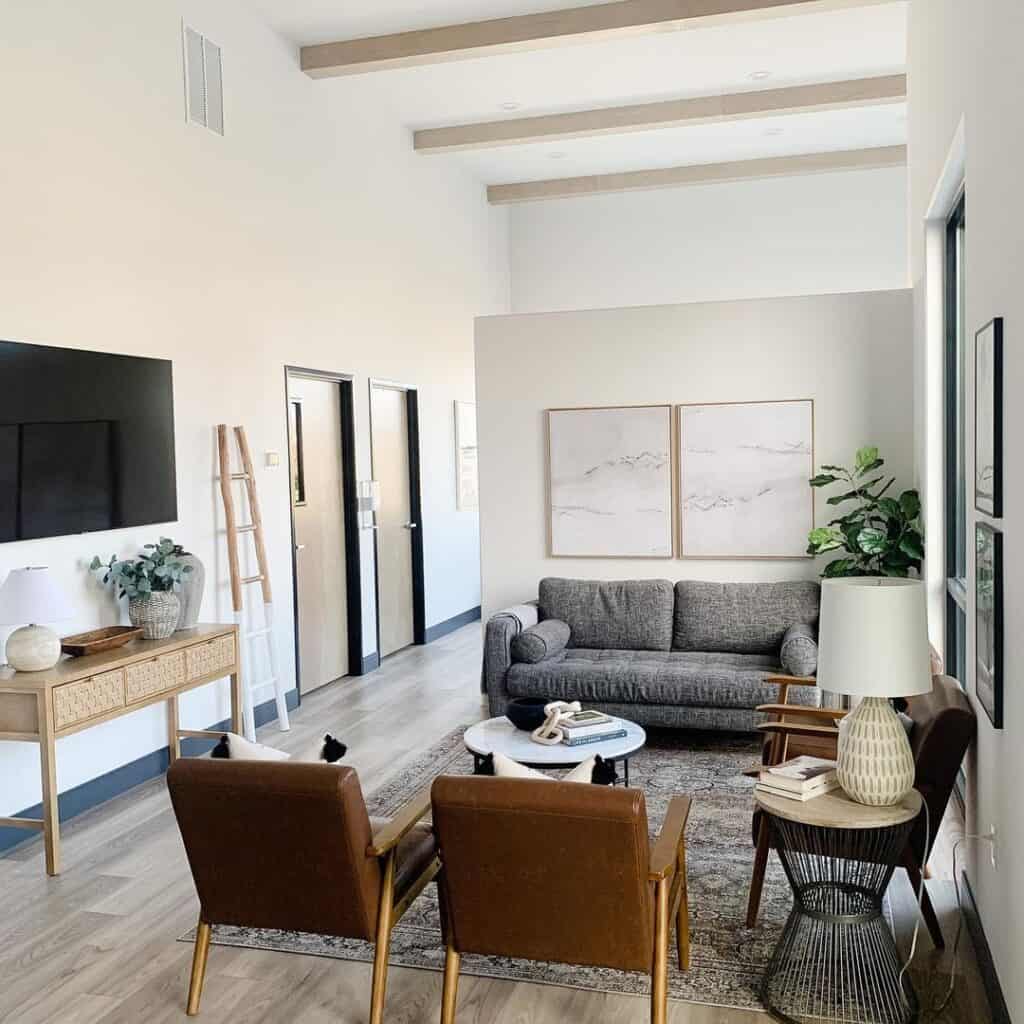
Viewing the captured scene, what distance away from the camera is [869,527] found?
5.62m

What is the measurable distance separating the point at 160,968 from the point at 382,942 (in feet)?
2.84

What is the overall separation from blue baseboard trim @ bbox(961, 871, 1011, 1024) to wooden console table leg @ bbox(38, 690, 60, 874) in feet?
10.1

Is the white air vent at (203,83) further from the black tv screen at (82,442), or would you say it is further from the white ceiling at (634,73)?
the black tv screen at (82,442)

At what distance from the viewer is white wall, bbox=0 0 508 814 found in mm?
4352

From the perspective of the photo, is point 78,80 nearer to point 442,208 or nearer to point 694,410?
point 694,410

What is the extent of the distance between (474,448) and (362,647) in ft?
9.30

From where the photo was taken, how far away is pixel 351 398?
23.6ft

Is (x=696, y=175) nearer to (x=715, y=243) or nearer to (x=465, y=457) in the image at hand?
(x=715, y=243)

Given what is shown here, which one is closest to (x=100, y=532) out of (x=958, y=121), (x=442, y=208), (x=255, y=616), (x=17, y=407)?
(x=17, y=407)

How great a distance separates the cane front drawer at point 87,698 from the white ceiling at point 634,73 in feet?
12.6

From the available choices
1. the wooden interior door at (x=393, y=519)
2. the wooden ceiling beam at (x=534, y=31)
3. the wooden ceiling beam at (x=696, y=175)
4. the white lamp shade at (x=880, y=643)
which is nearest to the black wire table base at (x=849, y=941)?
the white lamp shade at (x=880, y=643)

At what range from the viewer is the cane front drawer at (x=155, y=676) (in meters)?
4.33

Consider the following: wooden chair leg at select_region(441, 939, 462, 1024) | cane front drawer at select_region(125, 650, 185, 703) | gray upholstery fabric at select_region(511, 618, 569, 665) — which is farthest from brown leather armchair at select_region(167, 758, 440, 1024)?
gray upholstery fabric at select_region(511, 618, 569, 665)

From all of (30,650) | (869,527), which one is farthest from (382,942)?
(869,527)
